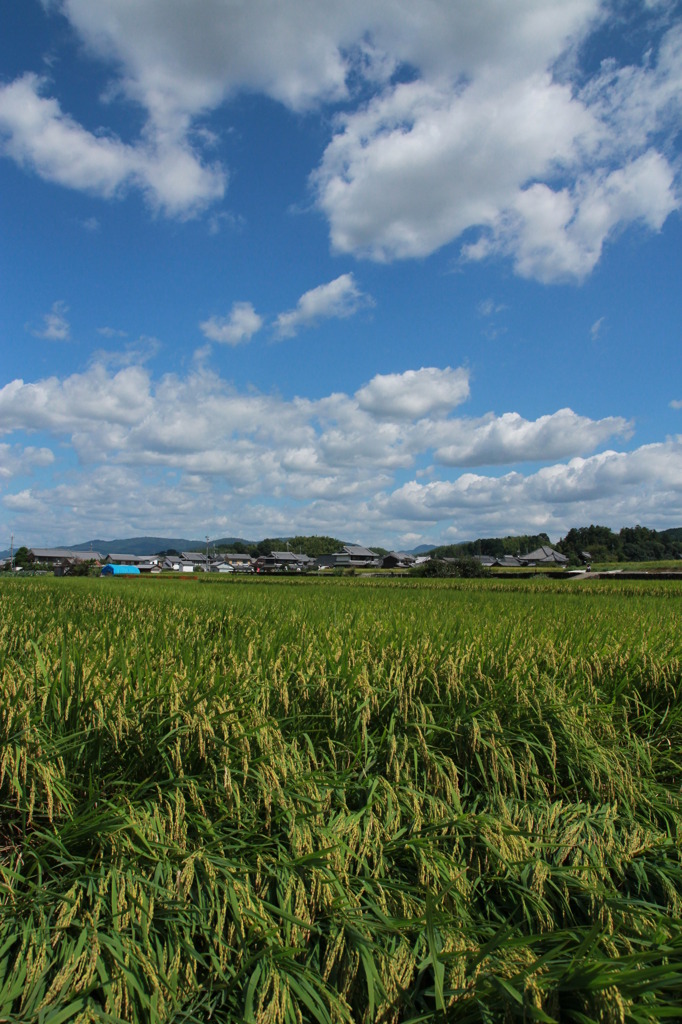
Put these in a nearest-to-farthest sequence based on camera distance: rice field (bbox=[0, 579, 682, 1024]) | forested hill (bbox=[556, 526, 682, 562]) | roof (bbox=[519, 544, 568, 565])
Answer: rice field (bbox=[0, 579, 682, 1024]) → forested hill (bbox=[556, 526, 682, 562]) → roof (bbox=[519, 544, 568, 565])

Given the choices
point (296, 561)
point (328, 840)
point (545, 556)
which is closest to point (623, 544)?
point (545, 556)

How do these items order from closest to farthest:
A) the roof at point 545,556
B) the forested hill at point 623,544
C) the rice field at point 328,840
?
the rice field at point 328,840 < the forested hill at point 623,544 < the roof at point 545,556

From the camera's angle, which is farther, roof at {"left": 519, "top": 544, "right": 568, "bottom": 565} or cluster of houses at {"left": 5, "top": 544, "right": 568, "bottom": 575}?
roof at {"left": 519, "top": 544, "right": 568, "bottom": 565}

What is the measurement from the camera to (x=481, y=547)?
158 m

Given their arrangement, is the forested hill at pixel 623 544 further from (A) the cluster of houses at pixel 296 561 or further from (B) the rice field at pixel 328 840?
(B) the rice field at pixel 328 840

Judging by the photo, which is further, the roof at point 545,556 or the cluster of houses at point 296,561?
the roof at point 545,556

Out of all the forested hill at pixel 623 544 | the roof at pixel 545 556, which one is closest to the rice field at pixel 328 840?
the forested hill at pixel 623 544

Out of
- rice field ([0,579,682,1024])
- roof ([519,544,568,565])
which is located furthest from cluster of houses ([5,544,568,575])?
rice field ([0,579,682,1024])

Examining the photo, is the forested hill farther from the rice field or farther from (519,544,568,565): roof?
the rice field

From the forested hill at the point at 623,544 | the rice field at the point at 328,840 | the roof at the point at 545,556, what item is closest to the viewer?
the rice field at the point at 328,840

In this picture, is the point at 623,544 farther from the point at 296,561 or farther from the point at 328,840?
the point at 328,840

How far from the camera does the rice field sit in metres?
2.20

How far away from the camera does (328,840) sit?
279 cm

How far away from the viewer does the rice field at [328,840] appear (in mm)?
2203
